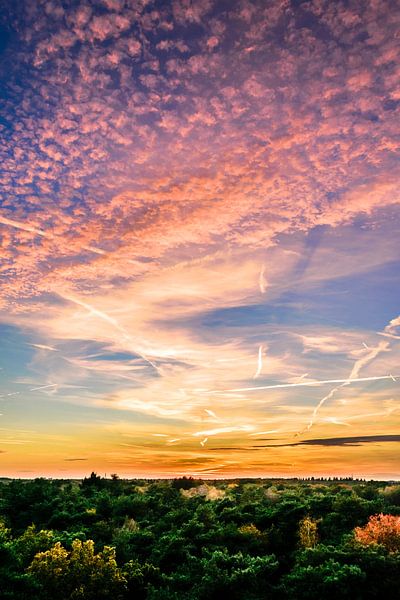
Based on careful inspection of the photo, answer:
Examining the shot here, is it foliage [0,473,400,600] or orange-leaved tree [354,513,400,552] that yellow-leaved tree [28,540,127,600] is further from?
orange-leaved tree [354,513,400,552]

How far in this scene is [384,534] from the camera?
24766 mm

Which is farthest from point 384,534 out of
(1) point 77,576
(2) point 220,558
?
(1) point 77,576

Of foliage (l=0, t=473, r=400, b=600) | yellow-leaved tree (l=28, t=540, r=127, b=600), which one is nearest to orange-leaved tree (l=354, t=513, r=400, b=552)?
foliage (l=0, t=473, r=400, b=600)

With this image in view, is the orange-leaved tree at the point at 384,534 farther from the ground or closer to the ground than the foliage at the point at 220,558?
farther from the ground

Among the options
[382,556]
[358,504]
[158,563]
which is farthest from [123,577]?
[358,504]

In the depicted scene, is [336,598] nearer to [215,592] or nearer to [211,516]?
[215,592]

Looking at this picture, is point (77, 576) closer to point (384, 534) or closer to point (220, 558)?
point (220, 558)

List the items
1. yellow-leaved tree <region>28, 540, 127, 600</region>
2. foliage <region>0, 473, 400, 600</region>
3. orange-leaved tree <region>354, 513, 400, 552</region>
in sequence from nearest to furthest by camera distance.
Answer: yellow-leaved tree <region>28, 540, 127, 600</region>
foliage <region>0, 473, 400, 600</region>
orange-leaved tree <region>354, 513, 400, 552</region>

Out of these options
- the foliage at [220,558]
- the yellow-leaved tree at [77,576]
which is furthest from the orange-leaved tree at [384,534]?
the yellow-leaved tree at [77,576]

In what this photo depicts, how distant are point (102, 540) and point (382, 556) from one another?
2351 cm

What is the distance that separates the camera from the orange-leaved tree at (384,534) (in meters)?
24.2

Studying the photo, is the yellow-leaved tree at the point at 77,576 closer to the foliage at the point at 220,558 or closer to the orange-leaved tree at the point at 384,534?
the foliage at the point at 220,558

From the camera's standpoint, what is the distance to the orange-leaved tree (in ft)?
79.3

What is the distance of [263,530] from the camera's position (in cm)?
3575
